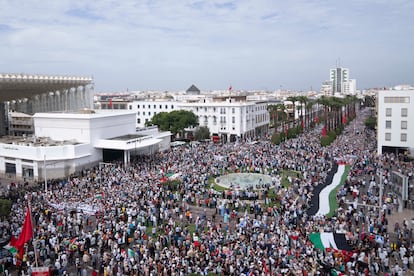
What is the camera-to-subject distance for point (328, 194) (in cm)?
2683

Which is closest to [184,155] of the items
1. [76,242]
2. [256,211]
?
[256,211]

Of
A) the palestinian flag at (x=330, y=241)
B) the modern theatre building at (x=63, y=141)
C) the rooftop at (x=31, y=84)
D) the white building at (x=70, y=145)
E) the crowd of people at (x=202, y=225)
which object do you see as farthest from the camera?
the rooftop at (x=31, y=84)

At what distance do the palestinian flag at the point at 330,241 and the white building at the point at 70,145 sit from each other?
78.1 feet

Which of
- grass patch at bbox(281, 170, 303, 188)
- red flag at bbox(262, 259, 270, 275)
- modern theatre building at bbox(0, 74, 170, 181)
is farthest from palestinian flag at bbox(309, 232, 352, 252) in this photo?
modern theatre building at bbox(0, 74, 170, 181)

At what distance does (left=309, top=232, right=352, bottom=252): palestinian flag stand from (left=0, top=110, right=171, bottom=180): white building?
937 inches

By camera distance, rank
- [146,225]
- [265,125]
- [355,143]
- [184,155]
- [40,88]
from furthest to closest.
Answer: [265,125]
[40,88]
[355,143]
[184,155]
[146,225]

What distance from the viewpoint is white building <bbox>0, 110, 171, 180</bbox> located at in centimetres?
3681

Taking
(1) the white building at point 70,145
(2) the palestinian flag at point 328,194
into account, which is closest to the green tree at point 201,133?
(1) the white building at point 70,145

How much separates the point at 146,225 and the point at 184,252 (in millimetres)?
4975

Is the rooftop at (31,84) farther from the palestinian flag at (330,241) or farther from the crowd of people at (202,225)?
the palestinian flag at (330,241)

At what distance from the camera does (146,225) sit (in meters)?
22.2

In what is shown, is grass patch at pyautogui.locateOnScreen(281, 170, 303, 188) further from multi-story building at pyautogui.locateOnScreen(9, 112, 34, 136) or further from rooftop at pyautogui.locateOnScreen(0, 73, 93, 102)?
multi-story building at pyautogui.locateOnScreen(9, 112, 34, 136)

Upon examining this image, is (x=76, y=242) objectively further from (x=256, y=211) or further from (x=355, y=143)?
(x=355, y=143)

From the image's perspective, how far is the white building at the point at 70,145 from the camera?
36.8 m
